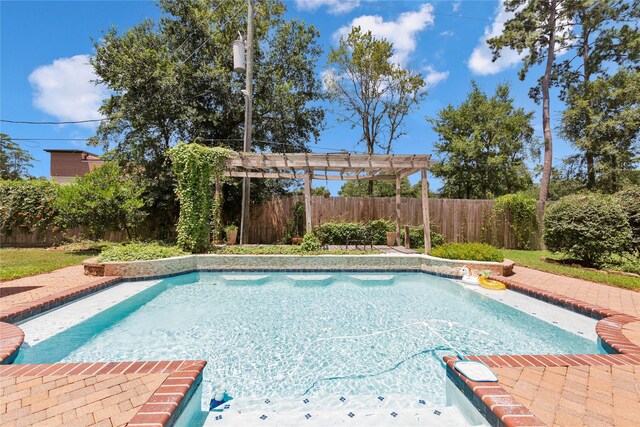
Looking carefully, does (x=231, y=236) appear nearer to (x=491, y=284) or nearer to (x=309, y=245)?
(x=309, y=245)

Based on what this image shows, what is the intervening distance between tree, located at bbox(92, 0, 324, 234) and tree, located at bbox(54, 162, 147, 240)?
1.42m

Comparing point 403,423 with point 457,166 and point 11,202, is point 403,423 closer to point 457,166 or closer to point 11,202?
point 11,202

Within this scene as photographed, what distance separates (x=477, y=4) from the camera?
34.3 ft

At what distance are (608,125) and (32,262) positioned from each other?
22.9 m

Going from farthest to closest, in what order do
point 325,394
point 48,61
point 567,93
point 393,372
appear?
point 567,93, point 48,61, point 393,372, point 325,394

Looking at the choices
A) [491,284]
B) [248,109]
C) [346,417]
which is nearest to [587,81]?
[491,284]

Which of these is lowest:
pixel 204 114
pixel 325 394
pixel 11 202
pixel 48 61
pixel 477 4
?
pixel 325 394

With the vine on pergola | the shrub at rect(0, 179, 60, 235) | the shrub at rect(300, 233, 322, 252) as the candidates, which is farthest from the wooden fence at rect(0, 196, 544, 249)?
the vine on pergola

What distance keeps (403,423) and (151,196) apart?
11694mm

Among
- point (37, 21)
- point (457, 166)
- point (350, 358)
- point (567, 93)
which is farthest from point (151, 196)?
Result: point (567, 93)

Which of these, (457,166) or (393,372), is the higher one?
(457,166)

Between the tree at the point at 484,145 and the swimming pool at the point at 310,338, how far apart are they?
13186mm

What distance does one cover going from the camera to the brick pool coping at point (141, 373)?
1914 millimetres

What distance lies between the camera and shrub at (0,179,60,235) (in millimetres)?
10445
